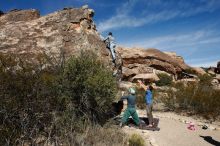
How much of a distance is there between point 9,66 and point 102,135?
3962 mm

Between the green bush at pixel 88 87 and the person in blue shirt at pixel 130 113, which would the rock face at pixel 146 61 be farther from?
the green bush at pixel 88 87

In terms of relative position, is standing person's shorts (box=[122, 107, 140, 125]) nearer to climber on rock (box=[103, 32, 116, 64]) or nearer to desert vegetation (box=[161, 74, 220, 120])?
climber on rock (box=[103, 32, 116, 64])

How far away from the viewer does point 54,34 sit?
1535cm

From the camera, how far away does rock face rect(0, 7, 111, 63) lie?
1445 centimetres

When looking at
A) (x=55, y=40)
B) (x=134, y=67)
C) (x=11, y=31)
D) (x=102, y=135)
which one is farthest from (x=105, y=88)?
(x=134, y=67)

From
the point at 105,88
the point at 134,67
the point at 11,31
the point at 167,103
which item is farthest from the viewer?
the point at 134,67

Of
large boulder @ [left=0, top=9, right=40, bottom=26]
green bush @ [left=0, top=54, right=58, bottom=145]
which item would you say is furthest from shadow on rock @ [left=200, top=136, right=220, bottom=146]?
large boulder @ [left=0, top=9, right=40, bottom=26]

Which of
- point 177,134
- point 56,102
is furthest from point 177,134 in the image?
point 56,102

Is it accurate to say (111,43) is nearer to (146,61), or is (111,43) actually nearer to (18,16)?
(18,16)

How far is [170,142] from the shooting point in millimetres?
11875

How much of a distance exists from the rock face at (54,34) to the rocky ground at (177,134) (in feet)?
13.9

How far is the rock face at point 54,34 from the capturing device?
1445 centimetres

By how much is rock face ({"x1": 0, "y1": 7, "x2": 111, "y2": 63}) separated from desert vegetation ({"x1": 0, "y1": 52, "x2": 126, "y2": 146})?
1221 mm

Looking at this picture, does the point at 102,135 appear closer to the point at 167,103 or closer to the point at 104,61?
the point at 104,61
